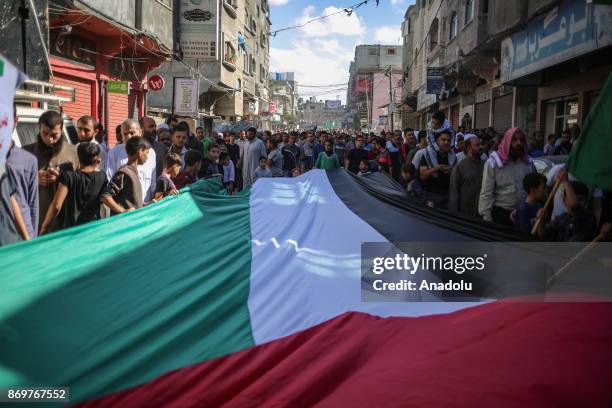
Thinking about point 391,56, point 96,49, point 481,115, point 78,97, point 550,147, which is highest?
point 391,56

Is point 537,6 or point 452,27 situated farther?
point 452,27

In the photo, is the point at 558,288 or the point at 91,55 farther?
the point at 91,55

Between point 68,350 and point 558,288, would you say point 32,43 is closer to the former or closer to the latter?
point 68,350

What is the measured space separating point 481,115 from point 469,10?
4168 mm

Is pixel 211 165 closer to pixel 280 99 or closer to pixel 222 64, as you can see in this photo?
pixel 222 64

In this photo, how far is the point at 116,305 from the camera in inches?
110

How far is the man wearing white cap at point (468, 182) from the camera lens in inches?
237

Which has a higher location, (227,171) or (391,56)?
(391,56)

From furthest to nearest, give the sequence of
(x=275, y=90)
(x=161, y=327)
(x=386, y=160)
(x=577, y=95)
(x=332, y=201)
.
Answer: (x=275, y=90) → (x=577, y=95) → (x=386, y=160) → (x=332, y=201) → (x=161, y=327)

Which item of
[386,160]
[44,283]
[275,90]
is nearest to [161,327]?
[44,283]

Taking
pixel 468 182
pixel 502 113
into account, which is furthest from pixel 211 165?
pixel 502 113

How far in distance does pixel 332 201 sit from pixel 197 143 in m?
5.75

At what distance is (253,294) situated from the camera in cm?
303

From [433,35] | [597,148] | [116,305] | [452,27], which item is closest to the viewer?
[116,305]
